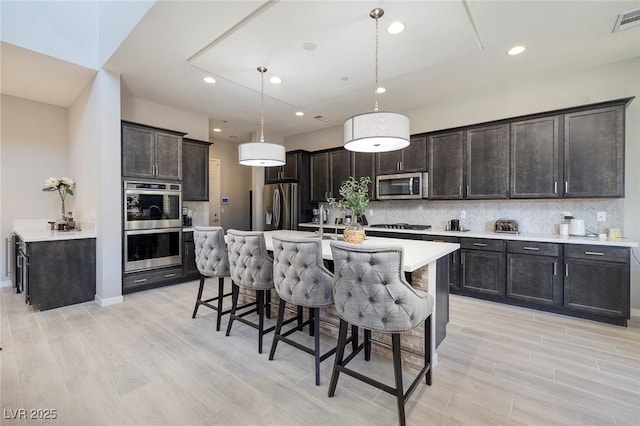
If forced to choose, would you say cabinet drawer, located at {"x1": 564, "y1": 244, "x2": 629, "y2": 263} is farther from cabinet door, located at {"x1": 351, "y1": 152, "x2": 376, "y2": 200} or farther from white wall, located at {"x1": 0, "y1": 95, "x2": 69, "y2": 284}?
white wall, located at {"x1": 0, "y1": 95, "x2": 69, "y2": 284}

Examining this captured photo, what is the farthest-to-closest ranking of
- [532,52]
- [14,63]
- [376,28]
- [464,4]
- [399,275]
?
[14,63] < [532,52] < [376,28] < [464,4] < [399,275]

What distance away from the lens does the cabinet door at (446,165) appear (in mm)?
4148

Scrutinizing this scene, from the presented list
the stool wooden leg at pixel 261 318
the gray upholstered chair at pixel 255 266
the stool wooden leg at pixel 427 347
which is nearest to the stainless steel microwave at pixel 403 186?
the stool wooden leg at pixel 427 347

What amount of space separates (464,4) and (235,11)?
1.88 meters

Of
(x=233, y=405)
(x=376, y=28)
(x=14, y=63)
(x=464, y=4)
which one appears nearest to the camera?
(x=233, y=405)

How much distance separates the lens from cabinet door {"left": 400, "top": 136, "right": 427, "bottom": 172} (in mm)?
4473

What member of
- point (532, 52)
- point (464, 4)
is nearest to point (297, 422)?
point (464, 4)

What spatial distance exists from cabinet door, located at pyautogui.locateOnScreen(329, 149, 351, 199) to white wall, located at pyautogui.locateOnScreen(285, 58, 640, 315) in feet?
4.28

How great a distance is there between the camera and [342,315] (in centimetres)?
181

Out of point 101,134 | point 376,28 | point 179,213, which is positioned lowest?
point 179,213

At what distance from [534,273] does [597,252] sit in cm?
62

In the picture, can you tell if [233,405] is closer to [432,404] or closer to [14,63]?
[432,404]

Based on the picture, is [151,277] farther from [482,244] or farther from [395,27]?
[482,244]

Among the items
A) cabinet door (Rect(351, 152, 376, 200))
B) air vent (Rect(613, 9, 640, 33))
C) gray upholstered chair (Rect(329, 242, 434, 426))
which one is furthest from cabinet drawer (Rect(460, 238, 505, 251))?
gray upholstered chair (Rect(329, 242, 434, 426))
